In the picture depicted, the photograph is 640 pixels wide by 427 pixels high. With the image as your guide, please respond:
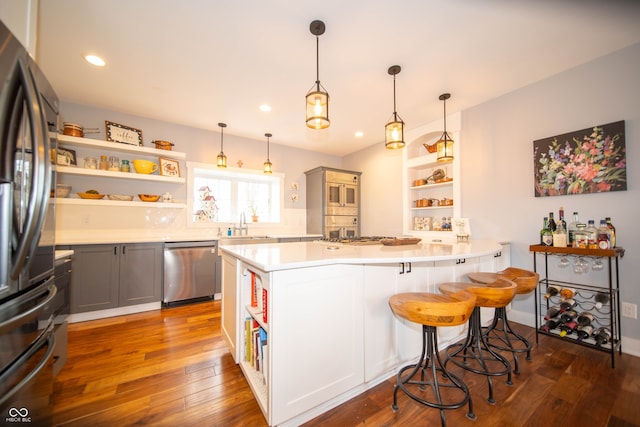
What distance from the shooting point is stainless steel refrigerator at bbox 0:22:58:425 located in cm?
80

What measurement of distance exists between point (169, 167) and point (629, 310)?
5322mm

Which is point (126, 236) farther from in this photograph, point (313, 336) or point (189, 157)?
point (313, 336)

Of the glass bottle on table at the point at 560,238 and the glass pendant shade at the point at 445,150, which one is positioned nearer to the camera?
the glass bottle on table at the point at 560,238

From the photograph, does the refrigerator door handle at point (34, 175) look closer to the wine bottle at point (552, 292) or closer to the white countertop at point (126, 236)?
the white countertop at point (126, 236)

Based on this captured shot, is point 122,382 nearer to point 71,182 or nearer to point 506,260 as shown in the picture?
point 71,182

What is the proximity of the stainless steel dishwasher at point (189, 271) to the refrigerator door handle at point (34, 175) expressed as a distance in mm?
2457

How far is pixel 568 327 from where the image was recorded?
2.20m

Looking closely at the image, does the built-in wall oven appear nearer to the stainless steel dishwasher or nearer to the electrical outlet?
the stainless steel dishwasher

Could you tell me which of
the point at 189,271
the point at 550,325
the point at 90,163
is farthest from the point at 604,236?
the point at 90,163

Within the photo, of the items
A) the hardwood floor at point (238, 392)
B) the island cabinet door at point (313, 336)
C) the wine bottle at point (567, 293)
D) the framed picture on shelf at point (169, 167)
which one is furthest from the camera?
the framed picture on shelf at point (169, 167)

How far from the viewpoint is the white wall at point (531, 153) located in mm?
2070

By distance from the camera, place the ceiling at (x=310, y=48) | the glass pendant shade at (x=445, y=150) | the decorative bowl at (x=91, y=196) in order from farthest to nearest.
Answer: the decorative bowl at (x=91, y=196)
the glass pendant shade at (x=445, y=150)
the ceiling at (x=310, y=48)

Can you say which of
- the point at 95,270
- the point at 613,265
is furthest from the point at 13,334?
the point at 613,265

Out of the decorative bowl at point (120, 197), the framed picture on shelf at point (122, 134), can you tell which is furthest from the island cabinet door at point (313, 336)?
the framed picture on shelf at point (122, 134)
